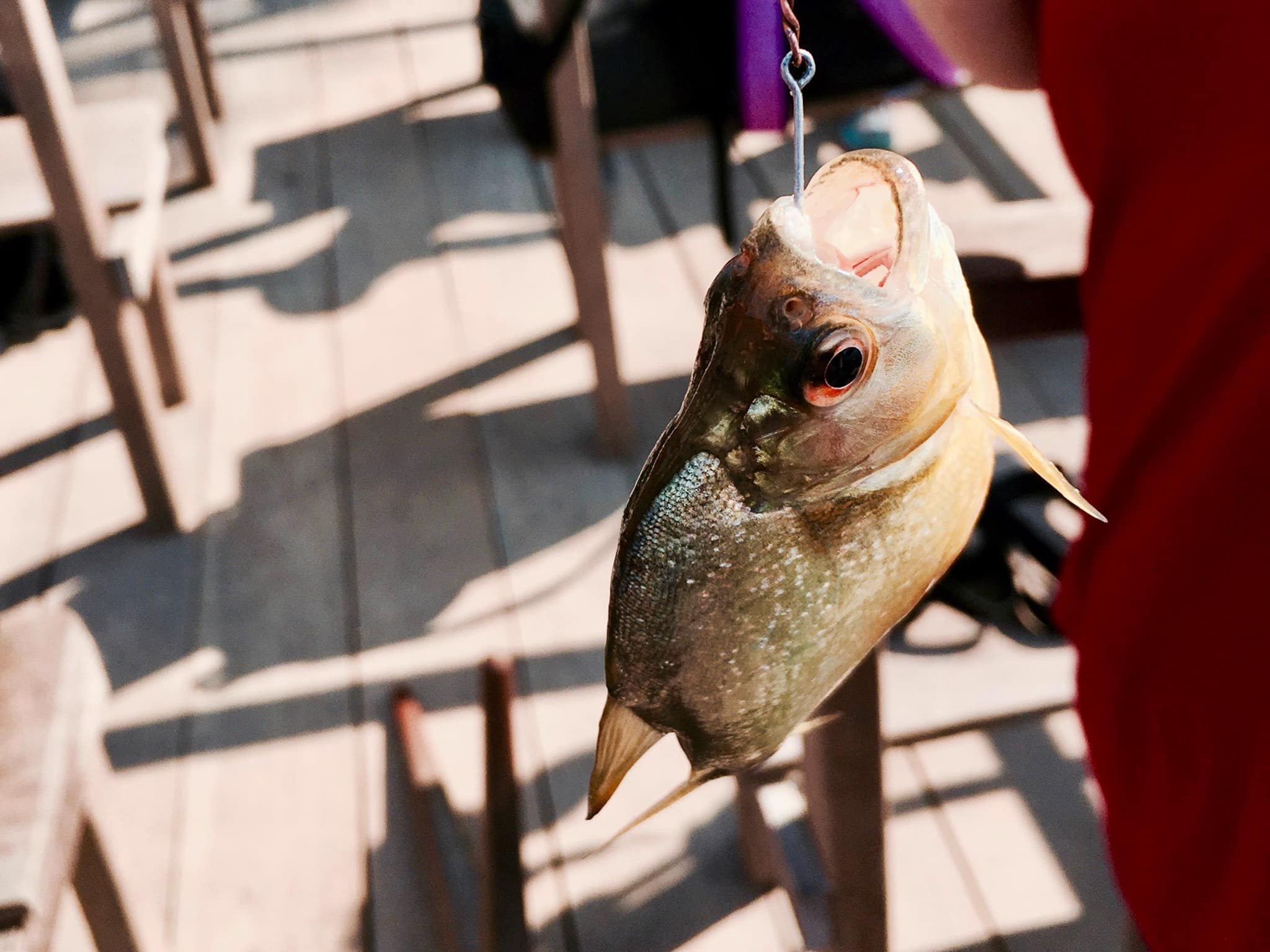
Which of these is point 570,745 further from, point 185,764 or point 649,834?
point 185,764

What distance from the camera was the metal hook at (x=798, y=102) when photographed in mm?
419

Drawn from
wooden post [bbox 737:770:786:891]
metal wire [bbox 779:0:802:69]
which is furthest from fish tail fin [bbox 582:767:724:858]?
wooden post [bbox 737:770:786:891]

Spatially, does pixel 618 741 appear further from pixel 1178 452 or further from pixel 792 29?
pixel 1178 452

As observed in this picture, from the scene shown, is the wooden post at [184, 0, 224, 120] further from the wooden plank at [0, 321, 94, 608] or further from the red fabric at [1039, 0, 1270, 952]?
the red fabric at [1039, 0, 1270, 952]

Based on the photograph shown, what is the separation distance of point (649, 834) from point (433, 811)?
11.9 inches

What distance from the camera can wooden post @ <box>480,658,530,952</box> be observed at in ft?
4.41

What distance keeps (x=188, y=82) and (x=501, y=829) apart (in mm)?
2265

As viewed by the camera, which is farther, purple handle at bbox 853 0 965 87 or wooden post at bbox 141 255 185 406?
wooden post at bbox 141 255 185 406

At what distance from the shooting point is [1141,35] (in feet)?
2.66

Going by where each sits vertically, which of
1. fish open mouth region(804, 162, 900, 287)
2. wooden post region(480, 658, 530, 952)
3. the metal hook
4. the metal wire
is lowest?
wooden post region(480, 658, 530, 952)

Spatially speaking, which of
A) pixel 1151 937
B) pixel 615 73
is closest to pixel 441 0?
pixel 615 73

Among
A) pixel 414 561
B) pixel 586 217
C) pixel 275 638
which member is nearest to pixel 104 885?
pixel 275 638

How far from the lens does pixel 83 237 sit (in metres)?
1.95

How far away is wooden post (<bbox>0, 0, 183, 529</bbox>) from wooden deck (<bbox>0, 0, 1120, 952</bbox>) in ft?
0.51
